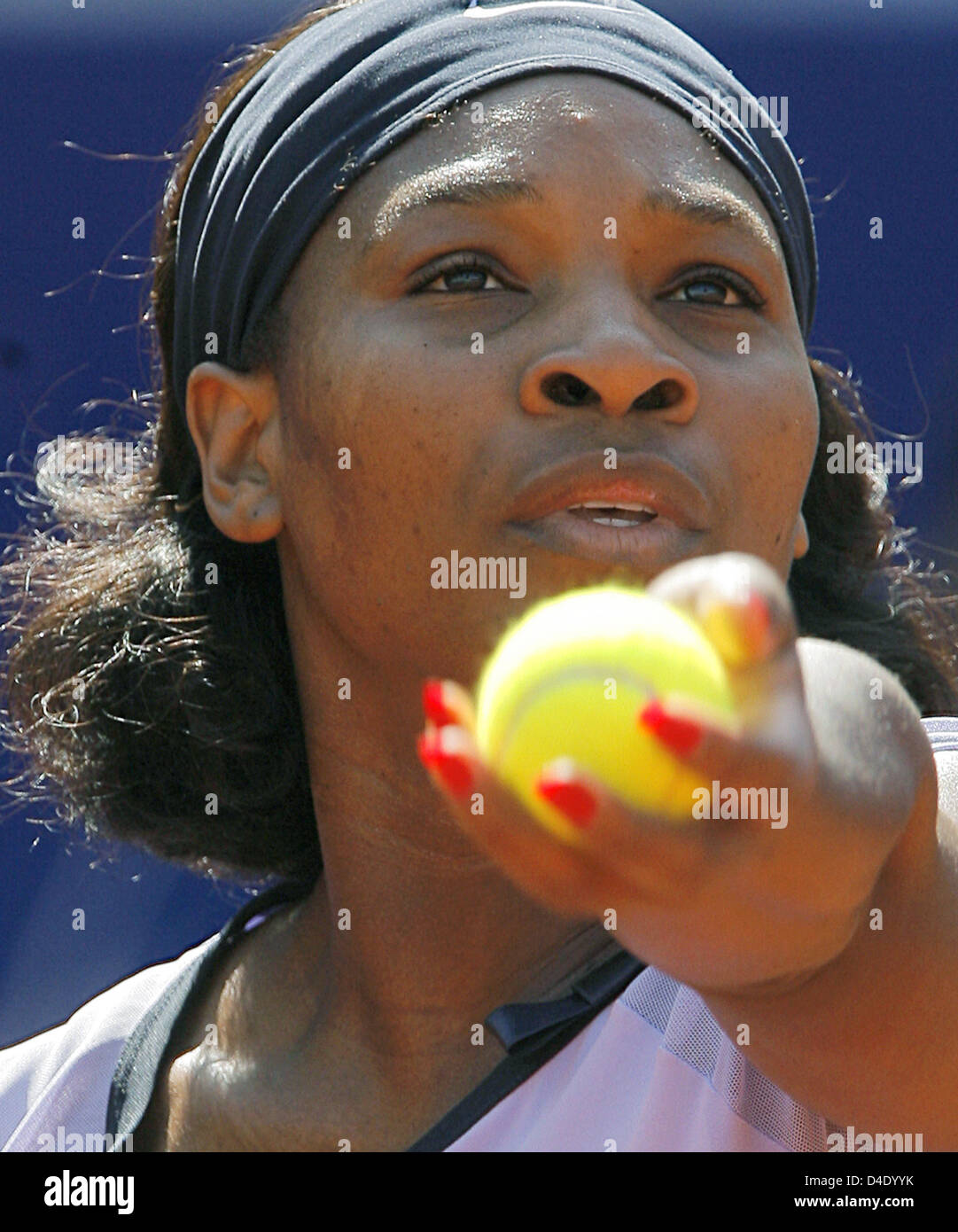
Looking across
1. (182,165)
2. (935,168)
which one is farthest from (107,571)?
(935,168)

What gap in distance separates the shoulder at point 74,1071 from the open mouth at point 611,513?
100 cm

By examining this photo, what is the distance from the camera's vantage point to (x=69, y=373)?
332 centimetres

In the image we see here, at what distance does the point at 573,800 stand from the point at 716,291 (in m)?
1.23

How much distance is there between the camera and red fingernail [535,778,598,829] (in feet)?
2.99

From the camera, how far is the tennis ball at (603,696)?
96 centimetres

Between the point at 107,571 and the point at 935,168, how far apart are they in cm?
193

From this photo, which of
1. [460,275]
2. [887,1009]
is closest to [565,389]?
[460,275]

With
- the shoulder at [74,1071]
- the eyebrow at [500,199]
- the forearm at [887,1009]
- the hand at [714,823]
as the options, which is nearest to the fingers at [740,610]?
the hand at [714,823]

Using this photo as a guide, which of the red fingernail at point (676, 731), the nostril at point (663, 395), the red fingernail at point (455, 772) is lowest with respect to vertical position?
the red fingernail at point (455, 772)

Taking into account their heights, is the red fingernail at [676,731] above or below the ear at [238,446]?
below

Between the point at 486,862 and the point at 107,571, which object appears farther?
the point at 107,571

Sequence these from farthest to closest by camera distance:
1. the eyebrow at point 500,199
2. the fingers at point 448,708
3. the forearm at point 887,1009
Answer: the eyebrow at point 500,199 < the forearm at point 887,1009 < the fingers at point 448,708

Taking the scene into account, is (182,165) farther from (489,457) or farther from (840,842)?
(840,842)

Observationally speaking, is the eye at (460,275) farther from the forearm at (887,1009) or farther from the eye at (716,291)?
the forearm at (887,1009)
